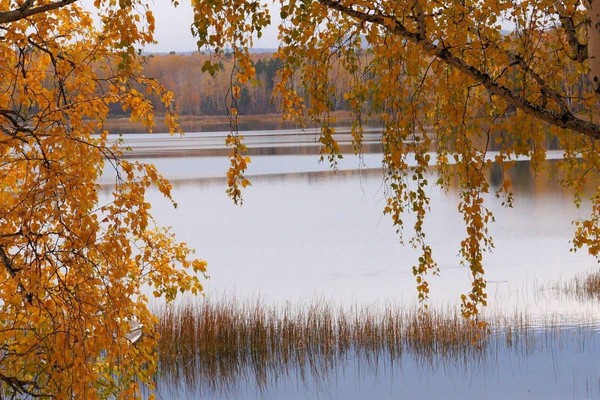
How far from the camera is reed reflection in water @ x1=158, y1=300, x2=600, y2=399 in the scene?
30.5 feet

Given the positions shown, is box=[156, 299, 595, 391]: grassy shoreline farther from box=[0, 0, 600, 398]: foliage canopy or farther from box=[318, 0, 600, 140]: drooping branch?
box=[318, 0, 600, 140]: drooping branch

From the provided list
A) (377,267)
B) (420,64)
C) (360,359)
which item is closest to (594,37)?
(420,64)

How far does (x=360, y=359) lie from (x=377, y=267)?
6.31 meters

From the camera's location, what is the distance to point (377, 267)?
632 inches

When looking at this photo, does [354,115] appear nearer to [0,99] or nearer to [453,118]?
[453,118]

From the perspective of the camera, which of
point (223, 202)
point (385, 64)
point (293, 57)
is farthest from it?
point (223, 202)

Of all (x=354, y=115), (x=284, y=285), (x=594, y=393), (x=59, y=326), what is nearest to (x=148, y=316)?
(x=59, y=326)

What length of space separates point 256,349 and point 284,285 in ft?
15.9

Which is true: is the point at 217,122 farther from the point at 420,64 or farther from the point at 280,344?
the point at 420,64

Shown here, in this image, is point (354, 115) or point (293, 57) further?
point (354, 115)

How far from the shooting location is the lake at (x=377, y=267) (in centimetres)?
940

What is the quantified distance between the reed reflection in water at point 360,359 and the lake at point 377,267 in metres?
0.02

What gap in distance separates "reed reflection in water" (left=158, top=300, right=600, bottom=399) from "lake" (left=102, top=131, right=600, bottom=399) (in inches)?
A: 0.9

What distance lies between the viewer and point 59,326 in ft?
13.8
